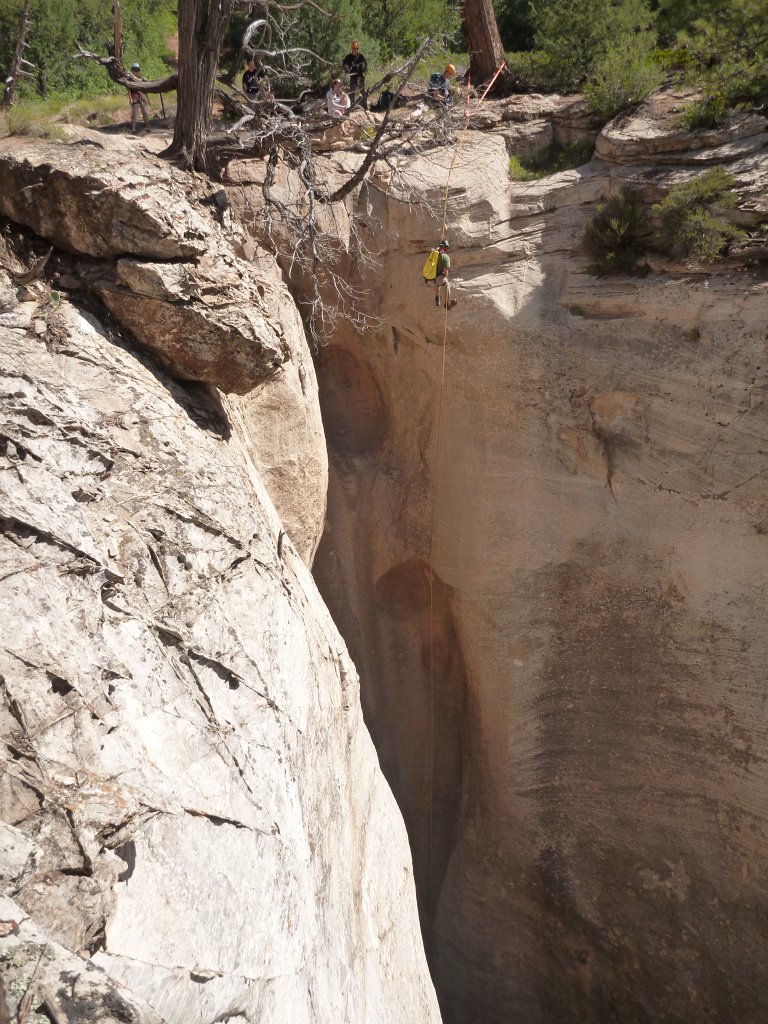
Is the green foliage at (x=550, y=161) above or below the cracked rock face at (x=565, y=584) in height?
above

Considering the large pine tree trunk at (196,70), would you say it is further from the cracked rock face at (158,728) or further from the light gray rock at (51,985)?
the light gray rock at (51,985)

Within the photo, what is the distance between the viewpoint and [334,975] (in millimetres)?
5512

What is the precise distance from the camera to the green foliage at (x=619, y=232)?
8.77 meters

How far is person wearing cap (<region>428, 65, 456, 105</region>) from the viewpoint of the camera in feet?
33.0

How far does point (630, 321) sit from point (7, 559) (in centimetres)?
689

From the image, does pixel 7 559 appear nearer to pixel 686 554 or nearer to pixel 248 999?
pixel 248 999

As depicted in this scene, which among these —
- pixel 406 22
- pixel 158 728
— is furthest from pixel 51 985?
pixel 406 22

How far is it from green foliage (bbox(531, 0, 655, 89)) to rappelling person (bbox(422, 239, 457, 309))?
10.8ft

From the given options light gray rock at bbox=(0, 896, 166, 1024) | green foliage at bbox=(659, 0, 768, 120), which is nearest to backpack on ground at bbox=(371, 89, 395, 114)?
green foliage at bbox=(659, 0, 768, 120)

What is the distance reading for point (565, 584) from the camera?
956cm

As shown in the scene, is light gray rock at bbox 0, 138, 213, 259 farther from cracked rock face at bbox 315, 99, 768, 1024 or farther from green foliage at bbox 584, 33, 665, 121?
green foliage at bbox 584, 33, 665, 121

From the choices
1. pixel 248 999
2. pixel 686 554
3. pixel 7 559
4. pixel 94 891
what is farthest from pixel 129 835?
pixel 686 554

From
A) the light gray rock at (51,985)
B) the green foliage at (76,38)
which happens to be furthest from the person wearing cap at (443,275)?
the green foliage at (76,38)

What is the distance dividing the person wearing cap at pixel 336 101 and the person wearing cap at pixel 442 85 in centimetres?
127
